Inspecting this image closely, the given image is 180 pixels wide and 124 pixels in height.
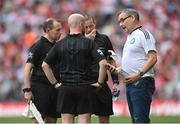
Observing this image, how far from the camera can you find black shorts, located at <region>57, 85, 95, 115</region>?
1160 cm

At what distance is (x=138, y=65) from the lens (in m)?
11.9

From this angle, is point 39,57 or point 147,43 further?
point 39,57

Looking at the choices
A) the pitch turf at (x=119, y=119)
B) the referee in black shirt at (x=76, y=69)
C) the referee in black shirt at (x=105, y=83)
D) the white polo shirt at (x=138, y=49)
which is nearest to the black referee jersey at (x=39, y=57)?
the referee in black shirt at (x=105, y=83)

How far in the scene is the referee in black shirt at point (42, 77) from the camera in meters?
12.9

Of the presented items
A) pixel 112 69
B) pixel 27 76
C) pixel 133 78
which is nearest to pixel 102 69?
pixel 112 69

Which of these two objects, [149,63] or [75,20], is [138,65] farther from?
[75,20]

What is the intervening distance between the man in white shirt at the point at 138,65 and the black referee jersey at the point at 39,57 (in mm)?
1500

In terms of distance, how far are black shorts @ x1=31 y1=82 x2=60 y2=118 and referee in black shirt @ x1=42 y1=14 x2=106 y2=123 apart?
1578 mm

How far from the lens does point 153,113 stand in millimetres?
22547

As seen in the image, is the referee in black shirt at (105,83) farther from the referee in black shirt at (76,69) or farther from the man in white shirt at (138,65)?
the referee in black shirt at (76,69)

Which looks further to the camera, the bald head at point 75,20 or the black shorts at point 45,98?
the black shorts at point 45,98

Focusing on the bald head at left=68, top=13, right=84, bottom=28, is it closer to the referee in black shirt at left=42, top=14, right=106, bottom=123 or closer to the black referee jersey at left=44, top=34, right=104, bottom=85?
the referee in black shirt at left=42, top=14, right=106, bottom=123

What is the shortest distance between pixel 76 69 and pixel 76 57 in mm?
183

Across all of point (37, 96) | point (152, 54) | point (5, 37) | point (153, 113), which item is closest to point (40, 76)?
point (37, 96)
